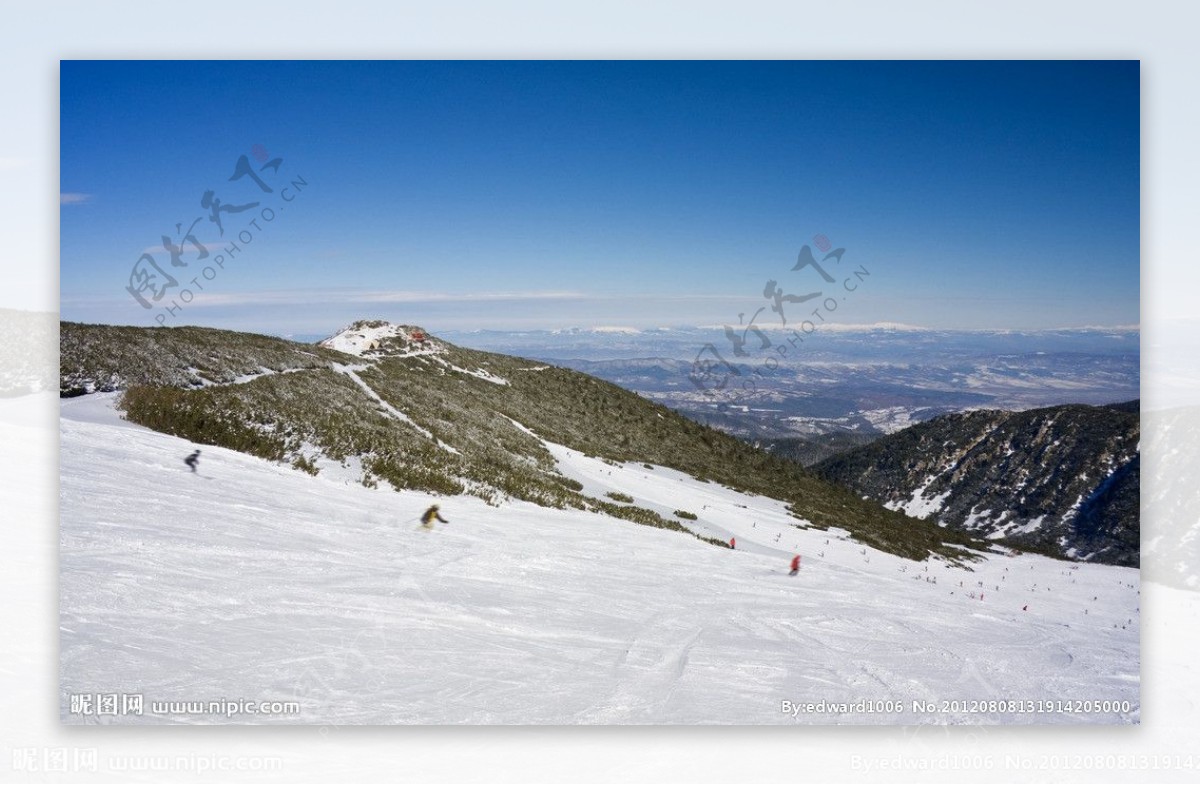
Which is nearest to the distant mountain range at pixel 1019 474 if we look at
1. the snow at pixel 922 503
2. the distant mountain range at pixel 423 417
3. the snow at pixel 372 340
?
the snow at pixel 922 503

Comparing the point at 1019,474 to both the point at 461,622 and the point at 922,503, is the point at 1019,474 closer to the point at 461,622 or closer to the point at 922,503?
the point at 922,503

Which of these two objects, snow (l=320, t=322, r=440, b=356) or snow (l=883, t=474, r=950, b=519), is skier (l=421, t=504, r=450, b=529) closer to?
snow (l=320, t=322, r=440, b=356)

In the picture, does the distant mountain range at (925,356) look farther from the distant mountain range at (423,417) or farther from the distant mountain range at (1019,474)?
the distant mountain range at (1019,474)

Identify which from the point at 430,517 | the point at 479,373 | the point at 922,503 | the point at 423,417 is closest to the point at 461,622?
the point at 430,517

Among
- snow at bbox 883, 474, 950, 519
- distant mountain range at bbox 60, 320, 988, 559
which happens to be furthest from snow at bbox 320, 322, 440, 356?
snow at bbox 883, 474, 950, 519

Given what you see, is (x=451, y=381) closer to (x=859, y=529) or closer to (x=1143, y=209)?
(x=859, y=529)

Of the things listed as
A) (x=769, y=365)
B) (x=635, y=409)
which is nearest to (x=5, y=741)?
(x=769, y=365)
